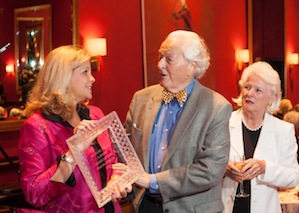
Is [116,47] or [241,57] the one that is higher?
[116,47]

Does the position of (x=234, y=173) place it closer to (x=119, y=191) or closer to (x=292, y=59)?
(x=119, y=191)

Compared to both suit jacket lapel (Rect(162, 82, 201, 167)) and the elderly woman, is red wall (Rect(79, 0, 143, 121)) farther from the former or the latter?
suit jacket lapel (Rect(162, 82, 201, 167))

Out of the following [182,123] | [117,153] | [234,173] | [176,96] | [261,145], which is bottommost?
[234,173]

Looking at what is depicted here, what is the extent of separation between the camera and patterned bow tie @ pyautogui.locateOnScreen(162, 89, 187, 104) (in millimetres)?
2828

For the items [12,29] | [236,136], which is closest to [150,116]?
[236,136]

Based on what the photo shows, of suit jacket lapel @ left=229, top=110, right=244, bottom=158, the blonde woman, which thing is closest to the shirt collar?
the blonde woman

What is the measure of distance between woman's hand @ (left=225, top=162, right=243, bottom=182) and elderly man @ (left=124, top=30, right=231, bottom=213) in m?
0.34

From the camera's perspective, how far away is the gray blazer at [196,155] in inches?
106

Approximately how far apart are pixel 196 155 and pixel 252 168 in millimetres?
615

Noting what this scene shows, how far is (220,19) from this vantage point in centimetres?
928

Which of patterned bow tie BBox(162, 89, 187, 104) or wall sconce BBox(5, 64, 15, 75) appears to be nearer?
patterned bow tie BBox(162, 89, 187, 104)

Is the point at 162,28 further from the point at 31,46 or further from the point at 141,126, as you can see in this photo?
the point at 141,126

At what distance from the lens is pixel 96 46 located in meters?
6.86

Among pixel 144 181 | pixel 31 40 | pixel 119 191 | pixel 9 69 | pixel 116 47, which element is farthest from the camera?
pixel 116 47
